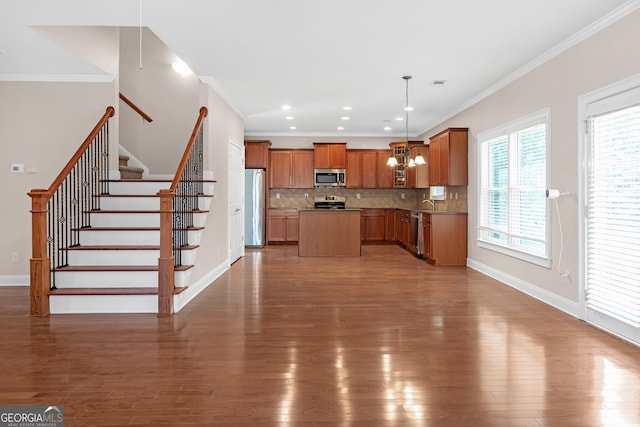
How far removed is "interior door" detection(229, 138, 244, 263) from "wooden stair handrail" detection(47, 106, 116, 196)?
81.7 inches

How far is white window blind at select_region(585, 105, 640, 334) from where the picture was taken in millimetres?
3260

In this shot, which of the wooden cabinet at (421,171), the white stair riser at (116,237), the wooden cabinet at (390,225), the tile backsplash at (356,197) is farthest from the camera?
the tile backsplash at (356,197)

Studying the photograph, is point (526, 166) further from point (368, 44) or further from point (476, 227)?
point (368, 44)

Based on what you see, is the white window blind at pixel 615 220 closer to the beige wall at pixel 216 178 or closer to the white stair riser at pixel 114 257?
the white stair riser at pixel 114 257

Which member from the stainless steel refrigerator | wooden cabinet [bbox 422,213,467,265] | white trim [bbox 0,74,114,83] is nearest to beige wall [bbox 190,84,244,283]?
white trim [bbox 0,74,114,83]

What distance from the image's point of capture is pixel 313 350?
309 cm

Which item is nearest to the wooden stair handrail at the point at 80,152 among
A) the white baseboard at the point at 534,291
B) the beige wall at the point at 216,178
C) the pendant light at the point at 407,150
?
the beige wall at the point at 216,178

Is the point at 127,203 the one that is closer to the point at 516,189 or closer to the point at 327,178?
the point at 516,189

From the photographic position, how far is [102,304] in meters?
4.06

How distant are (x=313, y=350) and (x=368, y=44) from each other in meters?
3.16

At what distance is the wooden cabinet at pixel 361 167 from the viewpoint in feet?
33.9

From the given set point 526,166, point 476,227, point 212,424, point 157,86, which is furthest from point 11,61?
point 476,227

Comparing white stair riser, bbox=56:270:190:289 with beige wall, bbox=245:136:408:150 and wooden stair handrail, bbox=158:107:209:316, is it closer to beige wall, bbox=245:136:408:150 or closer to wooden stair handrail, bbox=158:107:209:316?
wooden stair handrail, bbox=158:107:209:316

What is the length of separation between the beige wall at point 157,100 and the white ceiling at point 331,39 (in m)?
1.14
